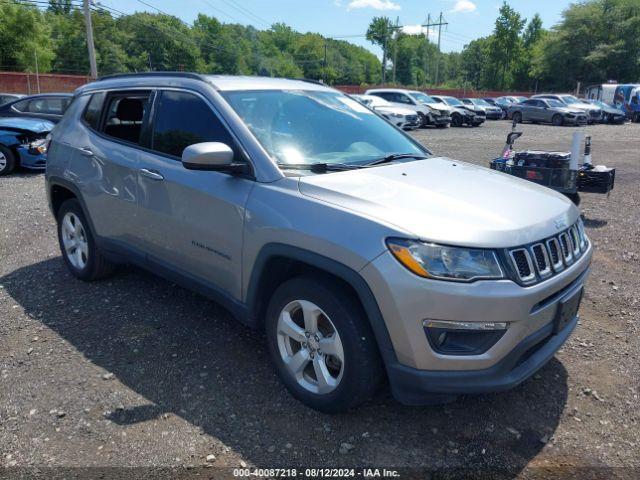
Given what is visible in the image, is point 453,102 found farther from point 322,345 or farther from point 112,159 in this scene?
point 322,345

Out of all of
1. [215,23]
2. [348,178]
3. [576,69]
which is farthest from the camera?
[215,23]

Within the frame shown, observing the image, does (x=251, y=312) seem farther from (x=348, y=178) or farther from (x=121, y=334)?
(x=121, y=334)

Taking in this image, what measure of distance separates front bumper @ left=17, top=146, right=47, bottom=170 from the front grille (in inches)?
397

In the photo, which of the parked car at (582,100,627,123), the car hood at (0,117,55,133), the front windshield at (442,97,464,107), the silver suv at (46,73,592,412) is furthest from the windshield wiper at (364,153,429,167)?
the parked car at (582,100,627,123)

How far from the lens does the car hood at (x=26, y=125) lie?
10.2 metres

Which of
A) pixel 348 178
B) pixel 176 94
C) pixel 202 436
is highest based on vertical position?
pixel 176 94

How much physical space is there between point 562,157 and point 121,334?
5.76 meters

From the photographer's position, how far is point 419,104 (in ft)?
76.9

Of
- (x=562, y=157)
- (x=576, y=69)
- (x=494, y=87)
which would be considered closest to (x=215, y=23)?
(x=494, y=87)

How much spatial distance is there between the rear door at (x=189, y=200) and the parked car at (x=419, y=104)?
64.2 ft

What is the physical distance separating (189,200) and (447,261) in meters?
1.82

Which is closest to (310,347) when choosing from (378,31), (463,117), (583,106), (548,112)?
(463,117)

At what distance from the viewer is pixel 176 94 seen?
3883 mm

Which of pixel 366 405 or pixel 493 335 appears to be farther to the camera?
pixel 366 405
